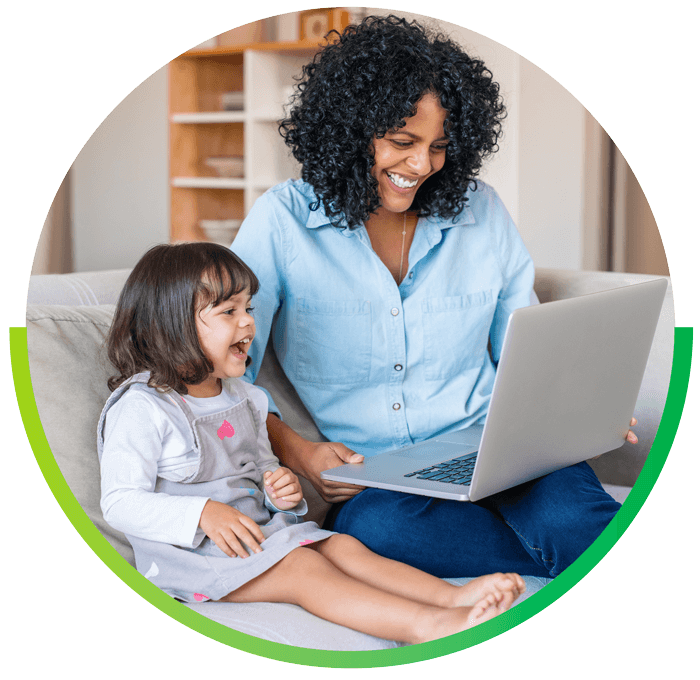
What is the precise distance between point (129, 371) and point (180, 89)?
2.09m

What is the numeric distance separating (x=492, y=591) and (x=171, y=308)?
0.55 m

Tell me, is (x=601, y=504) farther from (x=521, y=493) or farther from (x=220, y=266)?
(x=220, y=266)

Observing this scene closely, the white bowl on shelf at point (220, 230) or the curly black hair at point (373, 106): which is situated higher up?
the curly black hair at point (373, 106)

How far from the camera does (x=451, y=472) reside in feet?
3.46

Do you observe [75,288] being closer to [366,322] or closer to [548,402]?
[366,322]

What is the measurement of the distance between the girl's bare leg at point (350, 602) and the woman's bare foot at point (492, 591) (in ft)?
0.04

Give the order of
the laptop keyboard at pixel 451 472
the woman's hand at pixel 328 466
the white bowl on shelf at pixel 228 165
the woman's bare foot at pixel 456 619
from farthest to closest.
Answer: the white bowl on shelf at pixel 228 165
the woman's hand at pixel 328 466
the laptop keyboard at pixel 451 472
the woman's bare foot at pixel 456 619

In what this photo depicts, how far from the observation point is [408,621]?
3.00 ft

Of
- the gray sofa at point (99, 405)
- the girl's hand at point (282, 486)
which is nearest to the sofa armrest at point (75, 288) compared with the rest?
the gray sofa at point (99, 405)

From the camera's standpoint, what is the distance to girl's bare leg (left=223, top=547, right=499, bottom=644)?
0.91 metres

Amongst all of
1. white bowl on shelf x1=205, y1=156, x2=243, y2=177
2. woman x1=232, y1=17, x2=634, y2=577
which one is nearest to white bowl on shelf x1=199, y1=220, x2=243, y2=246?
white bowl on shelf x1=205, y1=156, x2=243, y2=177

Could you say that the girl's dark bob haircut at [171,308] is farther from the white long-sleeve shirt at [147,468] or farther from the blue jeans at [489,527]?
the blue jeans at [489,527]

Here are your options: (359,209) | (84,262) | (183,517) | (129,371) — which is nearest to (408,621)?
(183,517)

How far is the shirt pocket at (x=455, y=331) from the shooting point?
1.27 m
